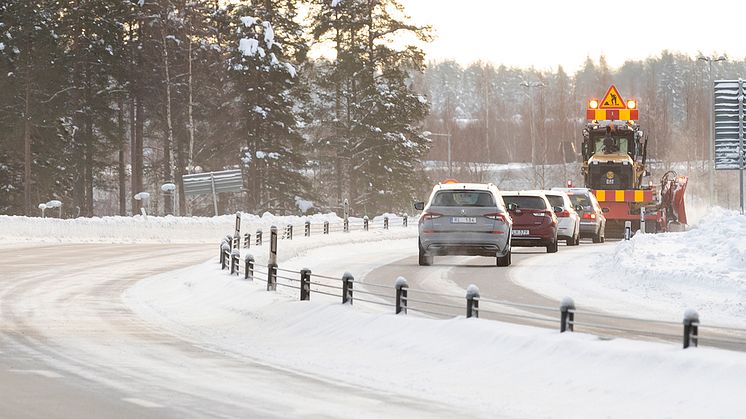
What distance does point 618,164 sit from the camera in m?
46.4

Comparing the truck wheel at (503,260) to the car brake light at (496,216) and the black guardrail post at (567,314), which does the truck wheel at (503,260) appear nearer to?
the car brake light at (496,216)

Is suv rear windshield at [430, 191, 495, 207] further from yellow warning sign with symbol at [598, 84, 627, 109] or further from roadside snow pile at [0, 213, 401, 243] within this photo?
roadside snow pile at [0, 213, 401, 243]

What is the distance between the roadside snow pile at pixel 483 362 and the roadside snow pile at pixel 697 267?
5.25m

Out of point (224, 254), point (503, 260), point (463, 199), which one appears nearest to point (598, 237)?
point (503, 260)

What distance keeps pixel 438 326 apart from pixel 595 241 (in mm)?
27677

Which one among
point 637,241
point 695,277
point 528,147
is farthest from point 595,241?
point 528,147

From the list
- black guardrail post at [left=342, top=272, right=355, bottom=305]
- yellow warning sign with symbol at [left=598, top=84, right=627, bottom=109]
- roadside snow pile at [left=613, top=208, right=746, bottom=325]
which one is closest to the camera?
black guardrail post at [left=342, top=272, right=355, bottom=305]

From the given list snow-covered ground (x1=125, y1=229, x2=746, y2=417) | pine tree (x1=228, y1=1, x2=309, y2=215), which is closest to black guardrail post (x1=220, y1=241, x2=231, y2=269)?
snow-covered ground (x1=125, y1=229, x2=746, y2=417)

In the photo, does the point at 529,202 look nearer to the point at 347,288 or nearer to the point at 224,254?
the point at 224,254

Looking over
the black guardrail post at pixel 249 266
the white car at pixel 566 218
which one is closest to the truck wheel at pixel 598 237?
the white car at pixel 566 218

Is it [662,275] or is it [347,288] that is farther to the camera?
[662,275]

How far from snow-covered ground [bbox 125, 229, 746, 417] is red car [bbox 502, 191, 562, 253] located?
1265 cm

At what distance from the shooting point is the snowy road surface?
1128 centimetres

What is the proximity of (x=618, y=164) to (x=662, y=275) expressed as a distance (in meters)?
21.7
